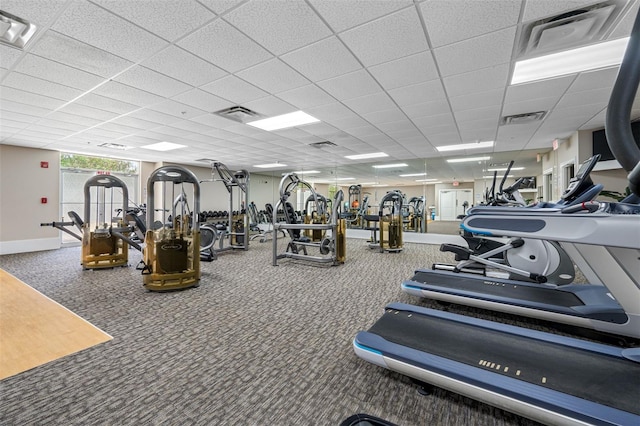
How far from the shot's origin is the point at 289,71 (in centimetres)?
324

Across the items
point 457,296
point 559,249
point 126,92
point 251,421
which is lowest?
point 251,421

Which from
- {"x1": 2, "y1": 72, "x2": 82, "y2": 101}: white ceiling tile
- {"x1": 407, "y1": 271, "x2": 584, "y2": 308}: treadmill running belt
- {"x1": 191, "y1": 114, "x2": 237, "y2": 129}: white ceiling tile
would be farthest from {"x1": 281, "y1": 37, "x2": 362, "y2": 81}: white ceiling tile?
{"x1": 2, "y1": 72, "x2": 82, "y2": 101}: white ceiling tile

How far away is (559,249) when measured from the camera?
10.5 feet

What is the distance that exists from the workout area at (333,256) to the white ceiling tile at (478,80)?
39 mm

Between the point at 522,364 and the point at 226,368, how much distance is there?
72.9 inches

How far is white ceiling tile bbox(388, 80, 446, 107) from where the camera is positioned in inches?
142

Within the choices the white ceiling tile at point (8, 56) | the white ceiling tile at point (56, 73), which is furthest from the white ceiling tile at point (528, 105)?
the white ceiling tile at point (8, 56)

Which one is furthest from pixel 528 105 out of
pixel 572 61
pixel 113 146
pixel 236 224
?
pixel 113 146

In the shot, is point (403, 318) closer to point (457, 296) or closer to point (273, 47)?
point (457, 296)

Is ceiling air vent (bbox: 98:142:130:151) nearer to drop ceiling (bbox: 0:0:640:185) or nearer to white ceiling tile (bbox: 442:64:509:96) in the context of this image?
drop ceiling (bbox: 0:0:640:185)

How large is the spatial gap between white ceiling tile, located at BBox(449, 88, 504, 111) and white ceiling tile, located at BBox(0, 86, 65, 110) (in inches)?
229

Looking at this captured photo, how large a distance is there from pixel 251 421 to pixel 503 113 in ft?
18.0

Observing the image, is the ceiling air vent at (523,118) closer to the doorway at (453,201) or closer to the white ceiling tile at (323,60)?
the white ceiling tile at (323,60)

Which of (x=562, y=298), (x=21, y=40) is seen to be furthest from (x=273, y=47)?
(x=562, y=298)
